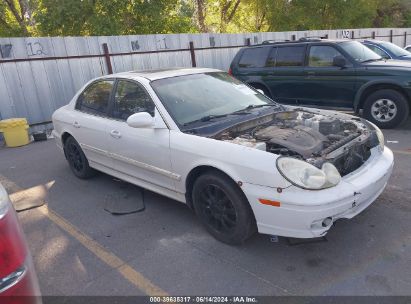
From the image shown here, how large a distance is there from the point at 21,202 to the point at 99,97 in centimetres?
175

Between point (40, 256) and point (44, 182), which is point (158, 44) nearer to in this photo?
point (44, 182)

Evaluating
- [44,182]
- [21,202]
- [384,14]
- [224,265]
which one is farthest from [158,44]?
[384,14]

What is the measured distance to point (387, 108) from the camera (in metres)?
6.93

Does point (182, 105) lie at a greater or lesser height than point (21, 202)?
greater

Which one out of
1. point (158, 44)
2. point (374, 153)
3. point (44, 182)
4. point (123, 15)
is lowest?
point (44, 182)

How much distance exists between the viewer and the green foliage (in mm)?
17656

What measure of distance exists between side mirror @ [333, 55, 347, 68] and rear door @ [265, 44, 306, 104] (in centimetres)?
77

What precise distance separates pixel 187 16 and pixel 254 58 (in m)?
16.8

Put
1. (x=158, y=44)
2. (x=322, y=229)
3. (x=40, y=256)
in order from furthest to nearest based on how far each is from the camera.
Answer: (x=158, y=44) → (x=40, y=256) → (x=322, y=229)

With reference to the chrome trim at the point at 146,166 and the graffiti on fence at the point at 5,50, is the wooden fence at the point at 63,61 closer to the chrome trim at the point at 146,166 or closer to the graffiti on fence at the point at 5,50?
the graffiti on fence at the point at 5,50

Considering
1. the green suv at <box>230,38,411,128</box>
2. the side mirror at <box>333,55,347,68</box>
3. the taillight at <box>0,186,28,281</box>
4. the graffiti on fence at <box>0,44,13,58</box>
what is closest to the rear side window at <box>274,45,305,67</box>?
the green suv at <box>230,38,411,128</box>

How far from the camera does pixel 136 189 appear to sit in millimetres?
4902

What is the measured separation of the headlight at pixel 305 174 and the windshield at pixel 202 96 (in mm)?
1229

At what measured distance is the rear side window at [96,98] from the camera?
15.3ft
